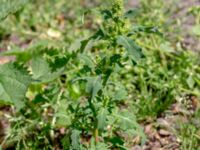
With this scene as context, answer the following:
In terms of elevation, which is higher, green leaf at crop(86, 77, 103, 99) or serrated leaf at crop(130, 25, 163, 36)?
serrated leaf at crop(130, 25, 163, 36)

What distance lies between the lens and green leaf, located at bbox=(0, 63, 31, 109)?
2865mm

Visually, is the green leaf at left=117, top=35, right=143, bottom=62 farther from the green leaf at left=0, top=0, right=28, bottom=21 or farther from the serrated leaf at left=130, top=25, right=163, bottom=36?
the green leaf at left=0, top=0, right=28, bottom=21

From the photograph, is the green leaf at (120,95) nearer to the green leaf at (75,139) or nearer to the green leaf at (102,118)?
the green leaf at (102,118)

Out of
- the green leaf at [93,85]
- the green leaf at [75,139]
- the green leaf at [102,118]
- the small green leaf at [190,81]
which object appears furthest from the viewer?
the small green leaf at [190,81]

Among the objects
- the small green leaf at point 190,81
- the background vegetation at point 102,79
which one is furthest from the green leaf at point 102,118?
the small green leaf at point 190,81

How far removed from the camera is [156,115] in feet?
11.7

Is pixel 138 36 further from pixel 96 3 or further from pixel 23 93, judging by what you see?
pixel 23 93

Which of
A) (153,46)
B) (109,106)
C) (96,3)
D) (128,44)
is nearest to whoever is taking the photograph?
(128,44)

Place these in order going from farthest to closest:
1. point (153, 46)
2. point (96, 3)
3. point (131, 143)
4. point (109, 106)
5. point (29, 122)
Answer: point (96, 3) → point (153, 46) → point (29, 122) → point (131, 143) → point (109, 106)

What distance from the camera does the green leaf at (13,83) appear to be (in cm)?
287

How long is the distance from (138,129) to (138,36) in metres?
1.71

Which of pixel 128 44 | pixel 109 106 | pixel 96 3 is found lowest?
pixel 109 106

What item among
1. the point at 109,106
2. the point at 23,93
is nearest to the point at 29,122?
the point at 23,93

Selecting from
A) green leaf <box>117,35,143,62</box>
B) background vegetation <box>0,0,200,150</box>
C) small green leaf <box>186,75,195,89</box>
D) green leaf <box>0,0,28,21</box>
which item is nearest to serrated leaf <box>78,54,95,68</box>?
background vegetation <box>0,0,200,150</box>
